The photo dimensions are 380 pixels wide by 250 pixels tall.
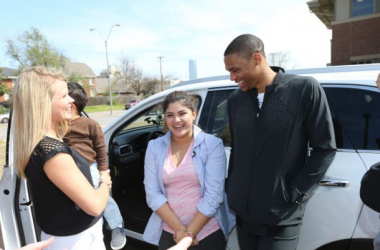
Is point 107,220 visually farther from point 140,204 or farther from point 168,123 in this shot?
point 168,123

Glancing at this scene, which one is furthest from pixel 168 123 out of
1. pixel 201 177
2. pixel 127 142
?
pixel 127 142

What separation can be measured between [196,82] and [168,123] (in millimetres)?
899

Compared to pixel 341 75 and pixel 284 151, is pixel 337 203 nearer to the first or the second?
pixel 284 151

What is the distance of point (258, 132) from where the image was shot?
5.39 ft

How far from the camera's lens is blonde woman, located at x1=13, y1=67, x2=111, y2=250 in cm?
145

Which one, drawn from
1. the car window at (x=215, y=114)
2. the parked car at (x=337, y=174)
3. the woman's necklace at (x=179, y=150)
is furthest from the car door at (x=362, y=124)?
the woman's necklace at (x=179, y=150)

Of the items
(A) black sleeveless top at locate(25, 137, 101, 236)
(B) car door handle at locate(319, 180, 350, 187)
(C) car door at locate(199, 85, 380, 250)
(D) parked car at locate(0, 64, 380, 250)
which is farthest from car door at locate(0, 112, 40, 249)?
(B) car door handle at locate(319, 180, 350, 187)

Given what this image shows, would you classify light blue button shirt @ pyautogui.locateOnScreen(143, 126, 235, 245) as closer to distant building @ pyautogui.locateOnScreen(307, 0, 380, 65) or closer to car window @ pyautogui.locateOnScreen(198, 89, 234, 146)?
car window @ pyautogui.locateOnScreen(198, 89, 234, 146)

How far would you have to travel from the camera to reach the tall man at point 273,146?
62.2 inches

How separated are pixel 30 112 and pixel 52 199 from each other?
0.47 meters

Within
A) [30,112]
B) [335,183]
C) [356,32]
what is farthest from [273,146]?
[356,32]

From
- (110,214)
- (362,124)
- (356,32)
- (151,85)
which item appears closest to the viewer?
(362,124)

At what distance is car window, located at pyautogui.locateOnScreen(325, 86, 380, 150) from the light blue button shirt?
0.82m

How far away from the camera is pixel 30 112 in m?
1.48
